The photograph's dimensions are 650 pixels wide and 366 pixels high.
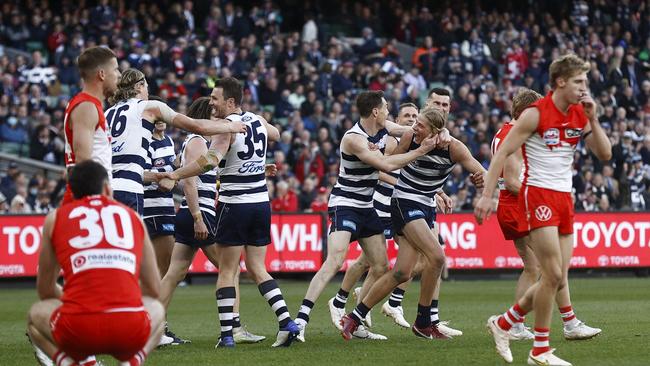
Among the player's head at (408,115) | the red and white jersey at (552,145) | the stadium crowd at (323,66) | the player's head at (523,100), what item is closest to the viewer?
the red and white jersey at (552,145)

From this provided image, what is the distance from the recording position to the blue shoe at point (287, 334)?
456 inches

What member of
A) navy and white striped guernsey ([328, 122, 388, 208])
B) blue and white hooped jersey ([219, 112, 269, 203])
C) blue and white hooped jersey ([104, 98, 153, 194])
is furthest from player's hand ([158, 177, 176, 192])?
navy and white striped guernsey ([328, 122, 388, 208])

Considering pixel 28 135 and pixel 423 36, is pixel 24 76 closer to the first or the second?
pixel 28 135

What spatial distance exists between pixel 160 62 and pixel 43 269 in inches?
873

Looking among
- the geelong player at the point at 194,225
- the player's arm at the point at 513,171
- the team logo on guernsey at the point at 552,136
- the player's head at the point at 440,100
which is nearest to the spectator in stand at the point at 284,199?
the player's head at the point at 440,100

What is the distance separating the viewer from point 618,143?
97.1ft

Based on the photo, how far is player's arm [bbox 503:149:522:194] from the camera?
11305 millimetres

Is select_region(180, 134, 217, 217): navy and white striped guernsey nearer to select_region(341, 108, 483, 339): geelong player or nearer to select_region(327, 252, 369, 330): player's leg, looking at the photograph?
select_region(327, 252, 369, 330): player's leg

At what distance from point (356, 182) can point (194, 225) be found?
1.74 metres

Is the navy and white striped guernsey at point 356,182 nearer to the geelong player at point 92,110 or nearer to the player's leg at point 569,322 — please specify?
the player's leg at point 569,322

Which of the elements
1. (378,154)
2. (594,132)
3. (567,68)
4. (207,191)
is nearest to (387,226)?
(378,154)

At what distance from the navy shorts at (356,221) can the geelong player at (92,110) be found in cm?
333

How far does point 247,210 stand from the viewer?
461 inches

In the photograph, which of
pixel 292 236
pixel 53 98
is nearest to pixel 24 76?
pixel 53 98
